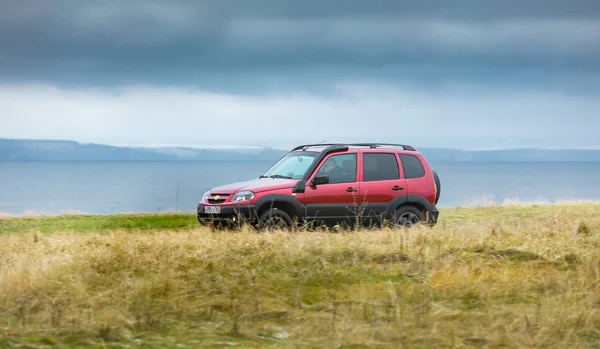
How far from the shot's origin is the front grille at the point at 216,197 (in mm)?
15977

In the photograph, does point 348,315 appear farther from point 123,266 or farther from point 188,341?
point 123,266

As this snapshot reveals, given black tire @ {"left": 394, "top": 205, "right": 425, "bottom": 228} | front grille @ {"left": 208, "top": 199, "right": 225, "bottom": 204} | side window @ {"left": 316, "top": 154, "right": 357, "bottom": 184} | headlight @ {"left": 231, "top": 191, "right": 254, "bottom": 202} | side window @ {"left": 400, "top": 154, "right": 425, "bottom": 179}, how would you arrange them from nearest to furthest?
headlight @ {"left": 231, "top": 191, "right": 254, "bottom": 202} → front grille @ {"left": 208, "top": 199, "right": 225, "bottom": 204} → side window @ {"left": 316, "top": 154, "right": 357, "bottom": 184} → black tire @ {"left": 394, "top": 205, "right": 425, "bottom": 228} → side window @ {"left": 400, "top": 154, "right": 425, "bottom": 179}

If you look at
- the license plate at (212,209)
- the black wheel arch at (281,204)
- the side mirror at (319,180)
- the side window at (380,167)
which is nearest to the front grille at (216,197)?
the license plate at (212,209)

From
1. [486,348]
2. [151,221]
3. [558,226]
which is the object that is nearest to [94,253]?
[486,348]

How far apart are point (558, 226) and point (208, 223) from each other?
6408 millimetres

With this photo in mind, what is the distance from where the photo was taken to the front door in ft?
52.9

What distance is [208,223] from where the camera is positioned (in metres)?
16.1

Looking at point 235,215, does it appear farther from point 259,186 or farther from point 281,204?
point 281,204

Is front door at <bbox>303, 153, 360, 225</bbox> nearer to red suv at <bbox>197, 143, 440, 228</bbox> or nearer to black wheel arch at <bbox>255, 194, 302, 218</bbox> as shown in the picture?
red suv at <bbox>197, 143, 440, 228</bbox>

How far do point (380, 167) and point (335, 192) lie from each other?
44.7 inches

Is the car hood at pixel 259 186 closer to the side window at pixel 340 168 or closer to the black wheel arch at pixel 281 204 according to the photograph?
the black wheel arch at pixel 281 204

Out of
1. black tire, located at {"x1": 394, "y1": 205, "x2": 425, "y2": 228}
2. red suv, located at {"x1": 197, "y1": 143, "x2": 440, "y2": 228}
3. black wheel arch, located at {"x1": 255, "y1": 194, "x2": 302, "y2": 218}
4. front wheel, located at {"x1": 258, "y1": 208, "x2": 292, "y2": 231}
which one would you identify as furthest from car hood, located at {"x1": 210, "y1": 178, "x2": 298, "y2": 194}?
black tire, located at {"x1": 394, "y1": 205, "x2": 425, "y2": 228}

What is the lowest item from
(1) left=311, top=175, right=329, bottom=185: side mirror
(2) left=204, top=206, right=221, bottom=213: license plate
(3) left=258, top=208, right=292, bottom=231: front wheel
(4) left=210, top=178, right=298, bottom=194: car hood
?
(3) left=258, top=208, right=292, bottom=231: front wheel

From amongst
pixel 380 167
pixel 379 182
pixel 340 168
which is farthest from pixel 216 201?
pixel 380 167
